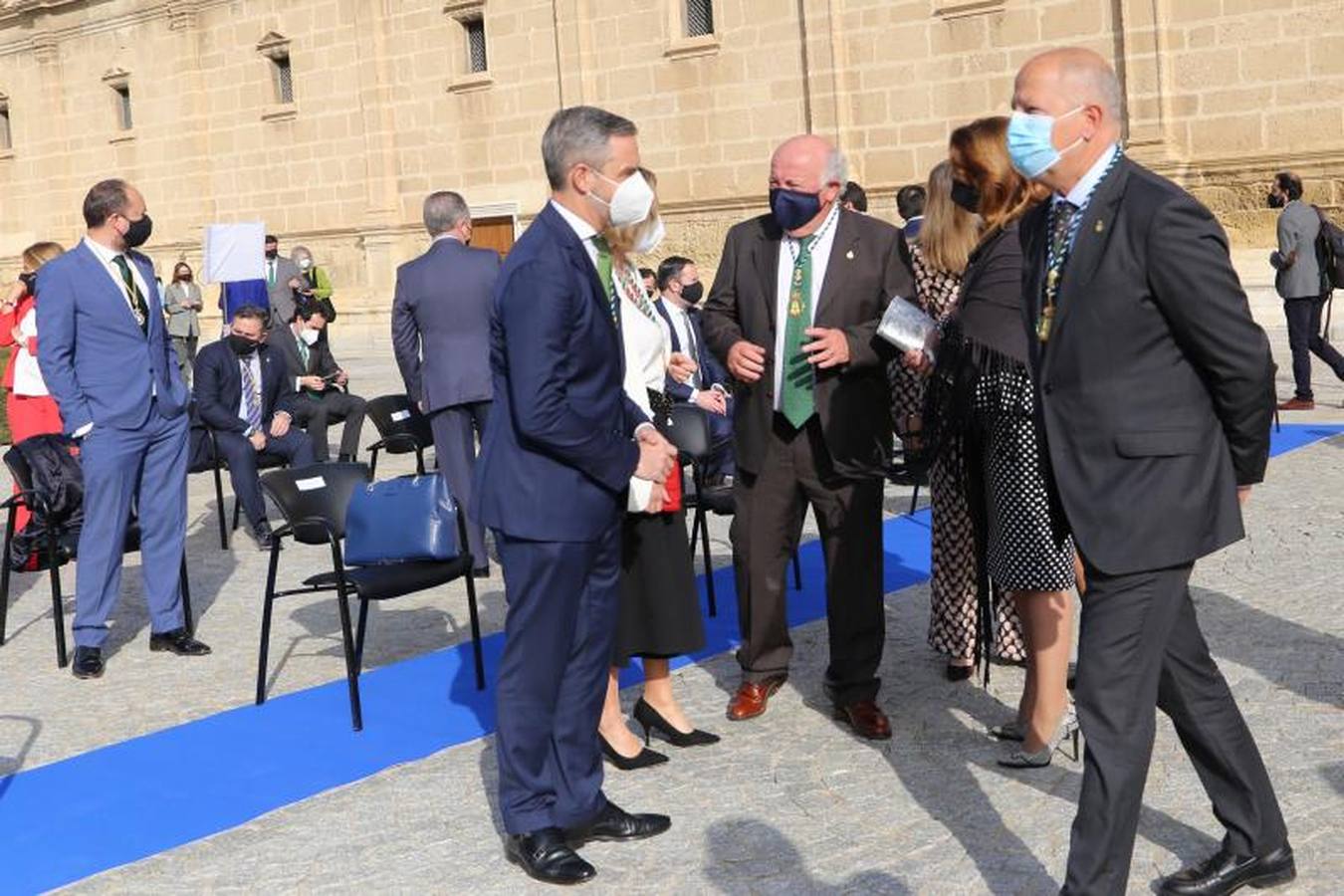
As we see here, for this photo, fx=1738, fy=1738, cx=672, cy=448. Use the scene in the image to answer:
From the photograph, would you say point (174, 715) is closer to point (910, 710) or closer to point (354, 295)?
point (910, 710)

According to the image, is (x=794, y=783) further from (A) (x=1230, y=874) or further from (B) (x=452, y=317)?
(B) (x=452, y=317)

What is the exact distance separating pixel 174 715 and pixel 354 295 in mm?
22776

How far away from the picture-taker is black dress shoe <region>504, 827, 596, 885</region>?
441 centimetres

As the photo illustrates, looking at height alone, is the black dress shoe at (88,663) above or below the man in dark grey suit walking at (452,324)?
below

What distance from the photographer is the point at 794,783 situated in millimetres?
5137

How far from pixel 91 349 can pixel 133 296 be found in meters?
0.28

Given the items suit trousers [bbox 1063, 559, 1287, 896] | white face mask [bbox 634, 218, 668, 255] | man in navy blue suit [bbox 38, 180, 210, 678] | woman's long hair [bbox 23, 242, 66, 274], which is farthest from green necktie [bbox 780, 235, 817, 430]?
woman's long hair [bbox 23, 242, 66, 274]

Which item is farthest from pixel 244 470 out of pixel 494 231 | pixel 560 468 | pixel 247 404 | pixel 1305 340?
pixel 494 231

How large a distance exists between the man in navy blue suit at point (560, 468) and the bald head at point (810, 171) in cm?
102

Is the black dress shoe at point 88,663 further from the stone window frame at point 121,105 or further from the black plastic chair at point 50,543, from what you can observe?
the stone window frame at point 121,105

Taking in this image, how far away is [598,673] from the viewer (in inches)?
185

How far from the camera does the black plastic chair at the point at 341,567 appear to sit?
20.1 ft

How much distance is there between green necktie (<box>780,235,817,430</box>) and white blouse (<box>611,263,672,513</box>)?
0.66 m

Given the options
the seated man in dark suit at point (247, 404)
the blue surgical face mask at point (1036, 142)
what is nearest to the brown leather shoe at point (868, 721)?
the blue surgical face mask at point (1036, 142)
